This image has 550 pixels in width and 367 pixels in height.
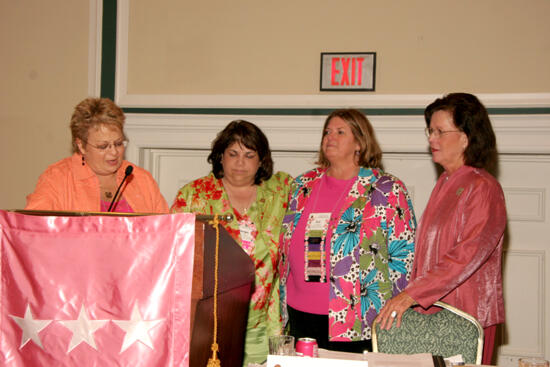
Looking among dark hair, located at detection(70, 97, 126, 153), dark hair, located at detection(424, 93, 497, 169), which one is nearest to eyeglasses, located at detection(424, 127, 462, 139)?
dark hair, located at detection(424, 93, 497, 169)

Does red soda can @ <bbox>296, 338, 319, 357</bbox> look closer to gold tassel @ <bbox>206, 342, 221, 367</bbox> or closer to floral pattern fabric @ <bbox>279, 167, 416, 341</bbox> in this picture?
gold tassel @ <bbox>206, 342, 221, 367</bbox>

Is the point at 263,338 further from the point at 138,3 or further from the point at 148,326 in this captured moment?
the point at 138,3

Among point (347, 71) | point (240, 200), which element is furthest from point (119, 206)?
point (347, 71)

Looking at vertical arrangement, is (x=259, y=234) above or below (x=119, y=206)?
below

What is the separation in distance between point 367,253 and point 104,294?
1422 mm

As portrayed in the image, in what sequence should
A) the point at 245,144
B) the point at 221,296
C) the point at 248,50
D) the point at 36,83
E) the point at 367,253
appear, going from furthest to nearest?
the point at 36,83, the point at 248,50, the point at 245,144, the point at 367,253, the point at 221,296

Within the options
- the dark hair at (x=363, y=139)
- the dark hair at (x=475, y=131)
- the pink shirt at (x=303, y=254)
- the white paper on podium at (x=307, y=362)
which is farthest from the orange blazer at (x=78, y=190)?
the dark hair at (x=475, y=131)

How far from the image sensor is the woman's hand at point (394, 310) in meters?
2.09

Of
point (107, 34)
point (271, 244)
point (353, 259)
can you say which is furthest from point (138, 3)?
point (353, 259)

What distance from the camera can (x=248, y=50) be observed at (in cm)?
371

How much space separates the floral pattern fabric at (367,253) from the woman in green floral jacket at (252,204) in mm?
404

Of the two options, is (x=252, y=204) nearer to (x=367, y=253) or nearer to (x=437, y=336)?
(x=367, y=253)

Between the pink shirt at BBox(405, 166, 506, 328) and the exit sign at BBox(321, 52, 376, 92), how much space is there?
48.9 inches

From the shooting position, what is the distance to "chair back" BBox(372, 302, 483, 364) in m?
1.99
